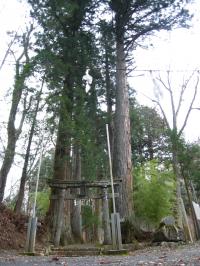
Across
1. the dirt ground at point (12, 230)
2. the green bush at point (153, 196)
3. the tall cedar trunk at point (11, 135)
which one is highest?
the tall cedar trunk at point (11, 135)

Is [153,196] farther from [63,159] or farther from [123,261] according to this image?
[123,261]

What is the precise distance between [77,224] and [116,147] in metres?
5.68

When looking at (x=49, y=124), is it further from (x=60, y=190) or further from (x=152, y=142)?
(x=152, y=142)

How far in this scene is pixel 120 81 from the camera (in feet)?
34.9

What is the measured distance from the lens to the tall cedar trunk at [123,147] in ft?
29.0

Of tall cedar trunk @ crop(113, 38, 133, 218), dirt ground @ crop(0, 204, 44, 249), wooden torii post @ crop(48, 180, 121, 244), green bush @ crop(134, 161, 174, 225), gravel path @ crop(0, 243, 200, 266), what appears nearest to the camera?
gravel path @ crop(0, 243, 200, 266)

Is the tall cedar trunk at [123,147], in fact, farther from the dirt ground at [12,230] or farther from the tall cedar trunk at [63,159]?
the dirt ground at [12,230]

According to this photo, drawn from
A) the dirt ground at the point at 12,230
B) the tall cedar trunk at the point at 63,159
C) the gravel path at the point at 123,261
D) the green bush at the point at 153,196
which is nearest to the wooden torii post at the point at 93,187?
the tall cedar trunk at the point at 63,159

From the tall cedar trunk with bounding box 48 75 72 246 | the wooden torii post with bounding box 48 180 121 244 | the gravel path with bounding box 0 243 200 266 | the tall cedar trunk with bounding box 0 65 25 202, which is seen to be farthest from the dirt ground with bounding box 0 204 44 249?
the gravel path with bounding box 0 243 200 266

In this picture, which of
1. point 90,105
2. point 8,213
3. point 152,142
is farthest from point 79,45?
point 152,142

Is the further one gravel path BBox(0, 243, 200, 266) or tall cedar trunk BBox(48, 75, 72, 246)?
tall cedar trunk BBox(48, 75, 72, 246)

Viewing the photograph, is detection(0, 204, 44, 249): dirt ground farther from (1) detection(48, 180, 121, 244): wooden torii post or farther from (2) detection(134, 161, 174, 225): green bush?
A: (2) detection(134, 161, 174, 225): green bush

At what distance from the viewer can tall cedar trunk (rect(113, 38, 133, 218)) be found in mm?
8844

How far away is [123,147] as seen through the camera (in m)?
9.59
